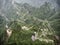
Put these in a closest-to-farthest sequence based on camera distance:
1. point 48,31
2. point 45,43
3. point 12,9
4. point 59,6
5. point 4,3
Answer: point 45,43 < point 48,31 < point 59,6 < point 12,9 < point 4,3

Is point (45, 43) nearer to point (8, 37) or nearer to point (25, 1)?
point (8, 37)

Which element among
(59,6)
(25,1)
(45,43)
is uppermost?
(25,1)

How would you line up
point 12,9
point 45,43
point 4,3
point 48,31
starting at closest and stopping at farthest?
point 45,43
point 48,31
point 12,9
point 4,3

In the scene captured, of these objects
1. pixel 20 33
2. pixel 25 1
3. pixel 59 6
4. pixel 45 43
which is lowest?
pixel 45 43

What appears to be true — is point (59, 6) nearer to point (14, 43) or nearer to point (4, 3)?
point (4, 3)

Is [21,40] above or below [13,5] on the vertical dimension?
below

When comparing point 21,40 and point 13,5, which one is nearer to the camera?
point 21,40

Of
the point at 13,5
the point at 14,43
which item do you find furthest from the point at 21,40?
the point at 13,5

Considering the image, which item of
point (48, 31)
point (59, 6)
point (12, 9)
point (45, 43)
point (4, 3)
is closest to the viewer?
point (45, 43)

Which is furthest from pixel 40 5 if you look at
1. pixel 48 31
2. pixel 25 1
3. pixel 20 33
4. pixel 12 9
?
pixel 20 33
